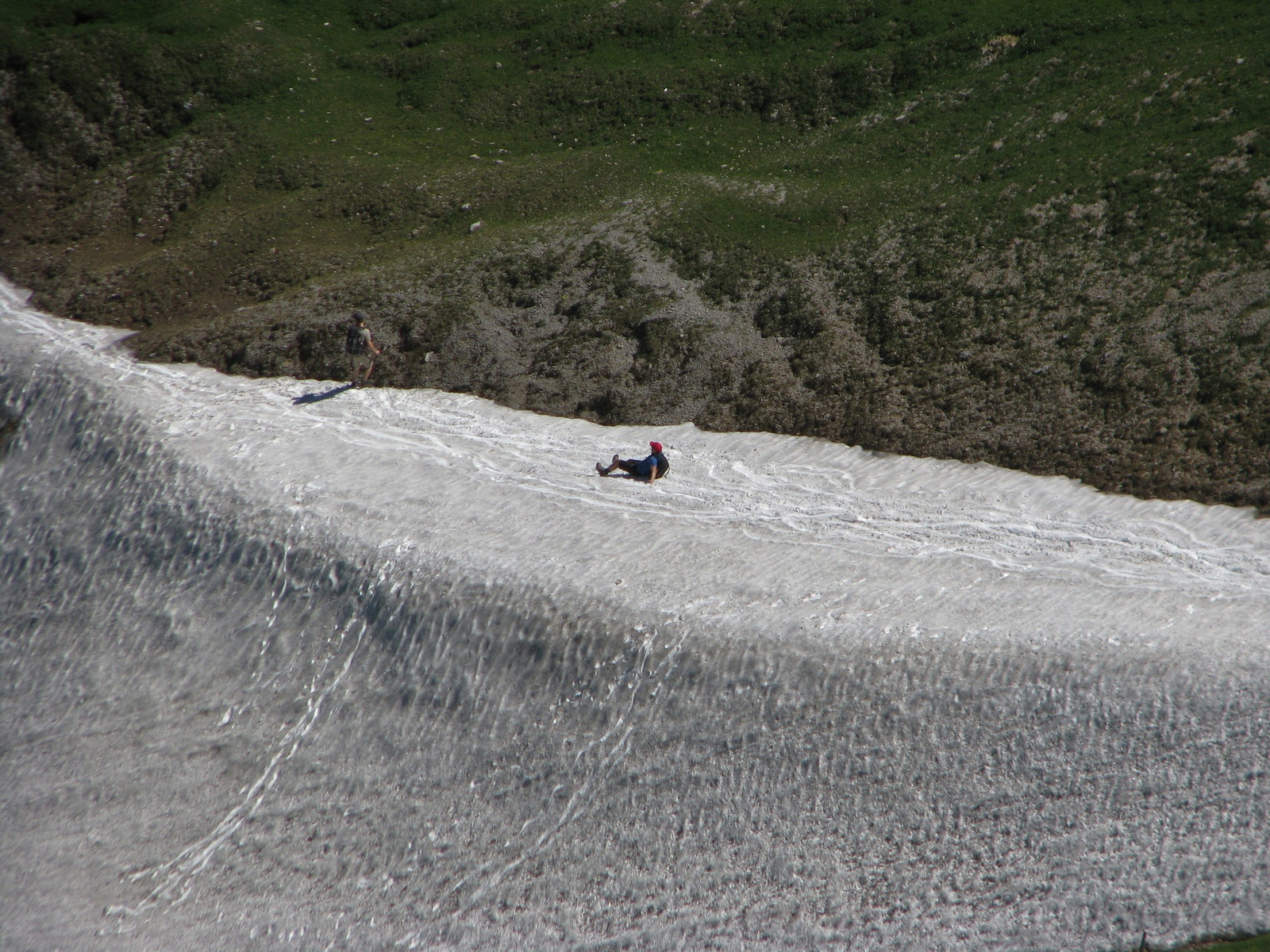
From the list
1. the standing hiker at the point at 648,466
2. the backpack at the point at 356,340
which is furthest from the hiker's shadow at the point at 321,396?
the standing hiker at the point at 648,466

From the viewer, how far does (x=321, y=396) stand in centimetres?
3847

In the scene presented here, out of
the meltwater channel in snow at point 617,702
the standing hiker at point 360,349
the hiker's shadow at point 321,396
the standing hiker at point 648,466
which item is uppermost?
the standing hiker at point 360,349

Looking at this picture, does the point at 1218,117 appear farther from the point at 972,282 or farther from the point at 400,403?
the point at 400,403

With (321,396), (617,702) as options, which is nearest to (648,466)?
(617,702)

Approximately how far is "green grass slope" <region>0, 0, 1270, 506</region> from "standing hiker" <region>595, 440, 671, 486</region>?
5228 millimetres

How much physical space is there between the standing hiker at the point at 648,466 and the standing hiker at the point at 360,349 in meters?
12.9

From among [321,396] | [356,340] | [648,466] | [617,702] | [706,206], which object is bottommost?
[617,702]

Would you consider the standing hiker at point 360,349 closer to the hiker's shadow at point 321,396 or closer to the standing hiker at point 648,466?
the hiker's shadow at point 321,396

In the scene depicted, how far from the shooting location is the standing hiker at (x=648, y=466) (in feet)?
104

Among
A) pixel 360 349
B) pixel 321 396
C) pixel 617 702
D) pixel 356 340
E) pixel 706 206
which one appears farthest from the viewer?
pixel 706 206

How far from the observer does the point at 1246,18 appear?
4184 cm

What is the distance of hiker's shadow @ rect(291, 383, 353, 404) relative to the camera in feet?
125

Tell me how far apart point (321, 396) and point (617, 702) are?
22.2m

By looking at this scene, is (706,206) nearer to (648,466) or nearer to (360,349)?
(648,466)
